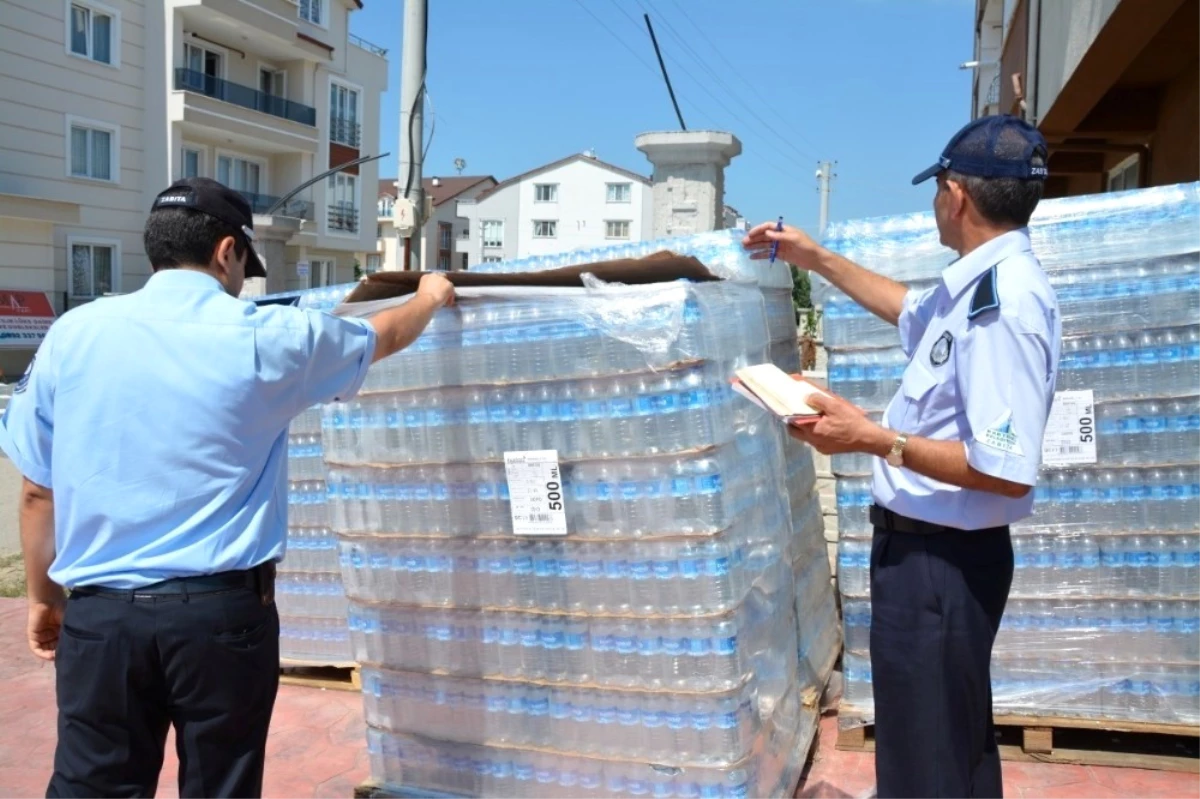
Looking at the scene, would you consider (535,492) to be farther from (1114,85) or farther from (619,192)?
(619,192)

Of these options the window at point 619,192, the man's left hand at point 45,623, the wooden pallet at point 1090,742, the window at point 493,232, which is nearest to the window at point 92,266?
the man's left hand at point 45,623

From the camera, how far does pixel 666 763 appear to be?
9.89ft

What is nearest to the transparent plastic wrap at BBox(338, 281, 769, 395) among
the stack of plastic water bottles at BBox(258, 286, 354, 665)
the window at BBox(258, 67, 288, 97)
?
the stack of plastic water bottles at BBox(258, 286, 354, 665)

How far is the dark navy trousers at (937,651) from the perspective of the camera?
2352 millimetres

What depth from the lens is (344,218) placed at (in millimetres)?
34938

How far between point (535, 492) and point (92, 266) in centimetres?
2595

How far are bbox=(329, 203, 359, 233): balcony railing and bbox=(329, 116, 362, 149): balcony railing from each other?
218 cm

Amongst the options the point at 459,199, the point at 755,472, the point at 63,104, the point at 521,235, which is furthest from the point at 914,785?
the point at 459,199

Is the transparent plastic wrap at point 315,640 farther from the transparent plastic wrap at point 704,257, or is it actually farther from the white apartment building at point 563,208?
the white apartment building at point 563,208

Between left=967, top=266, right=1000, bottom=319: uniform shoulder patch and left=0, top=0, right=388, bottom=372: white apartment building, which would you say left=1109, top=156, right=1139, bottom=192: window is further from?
left=0, top=0, right=388, bottom=372: white apartment building

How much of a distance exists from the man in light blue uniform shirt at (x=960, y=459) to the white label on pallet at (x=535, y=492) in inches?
37.6

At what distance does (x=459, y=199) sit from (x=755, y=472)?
222 feet

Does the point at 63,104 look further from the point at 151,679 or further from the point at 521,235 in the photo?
the point at 521,235

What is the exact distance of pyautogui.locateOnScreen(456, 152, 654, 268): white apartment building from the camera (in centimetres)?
6091
